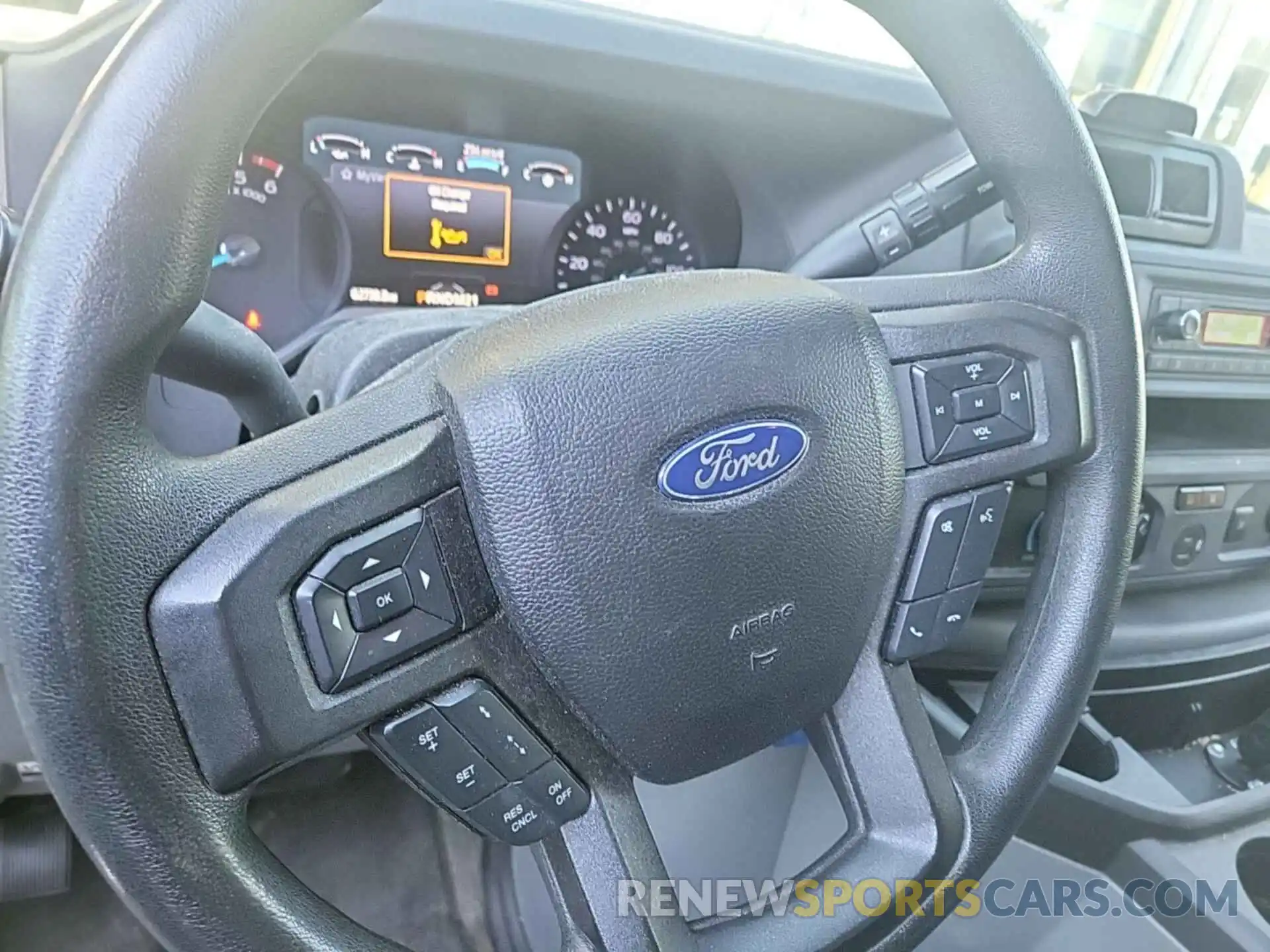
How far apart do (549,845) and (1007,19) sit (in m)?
0.54

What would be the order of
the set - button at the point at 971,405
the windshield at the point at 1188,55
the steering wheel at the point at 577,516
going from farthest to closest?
the windshield at the point at 1188,55 → the set - button at the point at 971,405 → the steering wheel at the point at 577,516

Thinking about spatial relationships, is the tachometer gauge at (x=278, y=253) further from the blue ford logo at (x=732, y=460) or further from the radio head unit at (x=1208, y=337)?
the radio head unit at (x=1208, y=337)

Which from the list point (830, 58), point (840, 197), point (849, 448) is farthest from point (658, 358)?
point (840, 197)

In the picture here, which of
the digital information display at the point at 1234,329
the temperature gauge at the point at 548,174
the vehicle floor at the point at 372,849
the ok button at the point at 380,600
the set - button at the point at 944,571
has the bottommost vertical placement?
the vehicle floor at the point at 372,849

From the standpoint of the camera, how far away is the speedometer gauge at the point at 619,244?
4.39 feet

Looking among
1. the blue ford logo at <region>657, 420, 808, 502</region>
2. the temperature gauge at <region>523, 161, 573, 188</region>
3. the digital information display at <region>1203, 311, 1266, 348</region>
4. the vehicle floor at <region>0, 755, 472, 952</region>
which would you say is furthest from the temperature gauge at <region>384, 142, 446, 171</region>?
the digital information display at <region>1203, 311, 1266, 348</region>

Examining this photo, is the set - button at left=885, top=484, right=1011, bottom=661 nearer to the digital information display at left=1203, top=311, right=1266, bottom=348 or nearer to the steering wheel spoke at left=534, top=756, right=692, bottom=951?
the steering wheel spoke at left=534, top=756, right=692, bottom=951

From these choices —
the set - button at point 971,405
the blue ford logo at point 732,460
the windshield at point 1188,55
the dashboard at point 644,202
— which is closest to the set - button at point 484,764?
the blue ford logo at point 732,460

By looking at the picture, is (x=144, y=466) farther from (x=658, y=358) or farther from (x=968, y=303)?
(x=968, y=303)

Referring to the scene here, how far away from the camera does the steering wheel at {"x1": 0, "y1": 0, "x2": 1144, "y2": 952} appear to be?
439 millimetres

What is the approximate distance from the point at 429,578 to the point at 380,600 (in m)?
0.03

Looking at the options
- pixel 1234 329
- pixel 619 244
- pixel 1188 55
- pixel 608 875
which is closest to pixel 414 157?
pixel 619 244

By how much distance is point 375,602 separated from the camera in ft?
1.68

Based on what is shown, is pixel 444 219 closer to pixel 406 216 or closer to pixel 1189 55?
pixel 406 216
